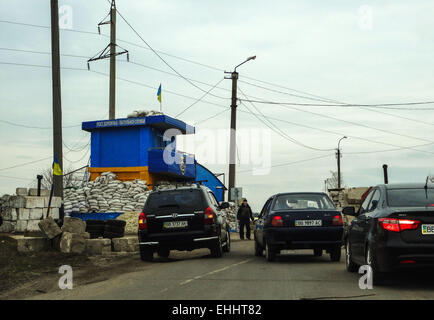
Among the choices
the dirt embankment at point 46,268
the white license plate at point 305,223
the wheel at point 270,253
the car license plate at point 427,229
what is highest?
the car license plate at point 427,229

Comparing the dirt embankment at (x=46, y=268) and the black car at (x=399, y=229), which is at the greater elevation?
the black car at (x=399, y=229)

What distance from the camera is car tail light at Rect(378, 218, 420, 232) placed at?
9.40 metres

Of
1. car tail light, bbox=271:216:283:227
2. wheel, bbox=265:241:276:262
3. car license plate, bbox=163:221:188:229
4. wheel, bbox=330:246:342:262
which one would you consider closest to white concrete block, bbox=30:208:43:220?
car license plate, bbox=163:221:188:229

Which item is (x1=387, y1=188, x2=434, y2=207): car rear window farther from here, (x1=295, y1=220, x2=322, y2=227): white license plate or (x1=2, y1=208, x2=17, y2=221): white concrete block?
(x1=2, y1=208, x2=17, y2=221): white concrete block

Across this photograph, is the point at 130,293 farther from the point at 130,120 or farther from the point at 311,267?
the point at 130,120

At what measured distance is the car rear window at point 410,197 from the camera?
32.7 feet

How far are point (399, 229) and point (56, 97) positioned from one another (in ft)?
53.3

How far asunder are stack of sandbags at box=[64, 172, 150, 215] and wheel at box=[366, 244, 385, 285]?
28.4 meters

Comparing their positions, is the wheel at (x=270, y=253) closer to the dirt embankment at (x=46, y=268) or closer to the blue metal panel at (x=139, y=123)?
the dirt embankment at (x=46, y=268)

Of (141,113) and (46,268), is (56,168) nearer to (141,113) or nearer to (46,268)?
(46,268)

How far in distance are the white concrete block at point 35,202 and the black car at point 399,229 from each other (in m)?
19.7

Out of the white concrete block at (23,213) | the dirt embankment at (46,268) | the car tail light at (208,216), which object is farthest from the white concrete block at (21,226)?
the car tail light at (208,216)
